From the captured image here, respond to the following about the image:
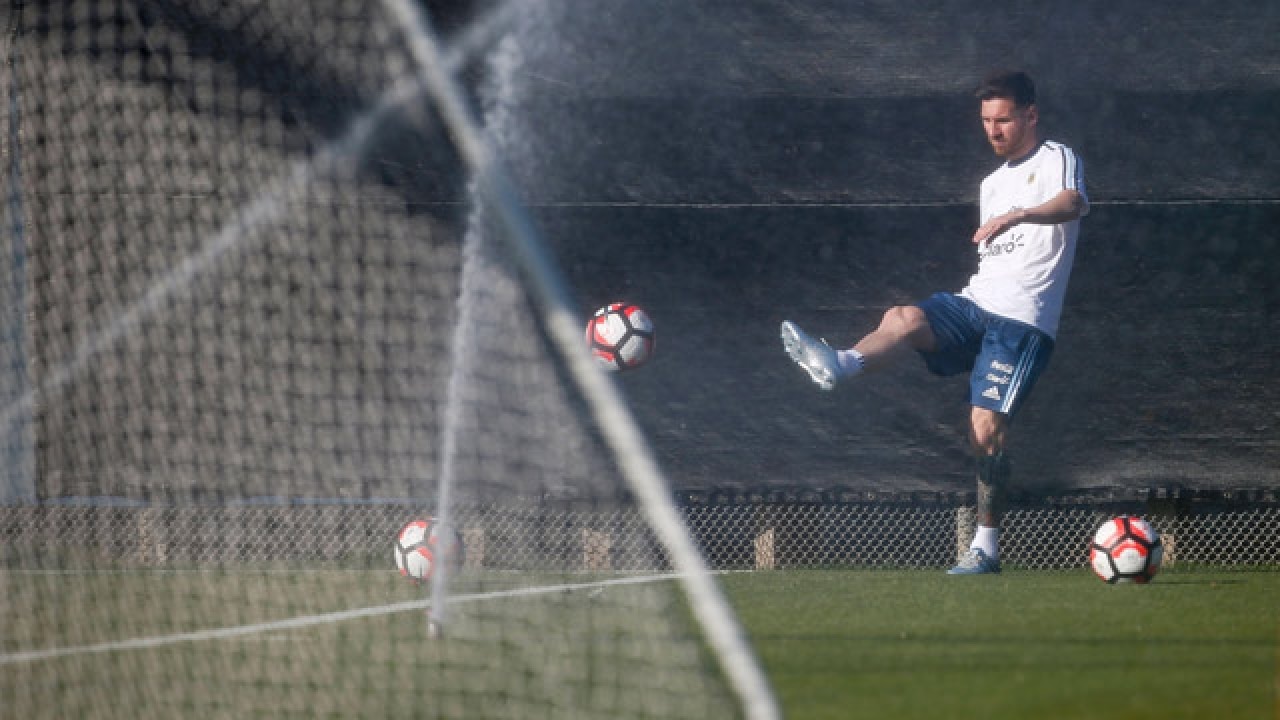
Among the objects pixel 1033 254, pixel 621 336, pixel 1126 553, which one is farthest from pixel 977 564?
pixel 621 336

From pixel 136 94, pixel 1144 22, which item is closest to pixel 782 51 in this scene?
pixel 1144 22

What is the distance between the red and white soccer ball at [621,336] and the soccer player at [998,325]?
67cm

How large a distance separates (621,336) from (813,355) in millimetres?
854

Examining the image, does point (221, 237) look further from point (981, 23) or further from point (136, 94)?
point (981, 23)

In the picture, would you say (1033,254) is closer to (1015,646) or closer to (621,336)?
(621,336)

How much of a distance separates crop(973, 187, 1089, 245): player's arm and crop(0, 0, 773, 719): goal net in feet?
4.75

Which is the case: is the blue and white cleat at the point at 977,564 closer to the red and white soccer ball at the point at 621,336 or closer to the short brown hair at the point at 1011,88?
the red and white soccer ball at the point at 621,336

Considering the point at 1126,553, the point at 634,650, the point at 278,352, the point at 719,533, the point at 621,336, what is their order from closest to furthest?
the point at 634,650, the point at 1126,553, the point at 278,352, the point at 621,336, the point at 719,533

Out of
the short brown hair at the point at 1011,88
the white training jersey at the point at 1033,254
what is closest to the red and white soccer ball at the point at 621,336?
the white training jersey at the point at 1033,254

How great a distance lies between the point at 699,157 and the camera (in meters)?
6.99

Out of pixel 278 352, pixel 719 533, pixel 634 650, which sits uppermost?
pixel 278 352

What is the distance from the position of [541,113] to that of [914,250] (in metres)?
1.58

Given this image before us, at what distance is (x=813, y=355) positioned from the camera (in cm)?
595

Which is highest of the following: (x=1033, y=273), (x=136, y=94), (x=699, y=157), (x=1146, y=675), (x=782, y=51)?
(x=782, y=51)
